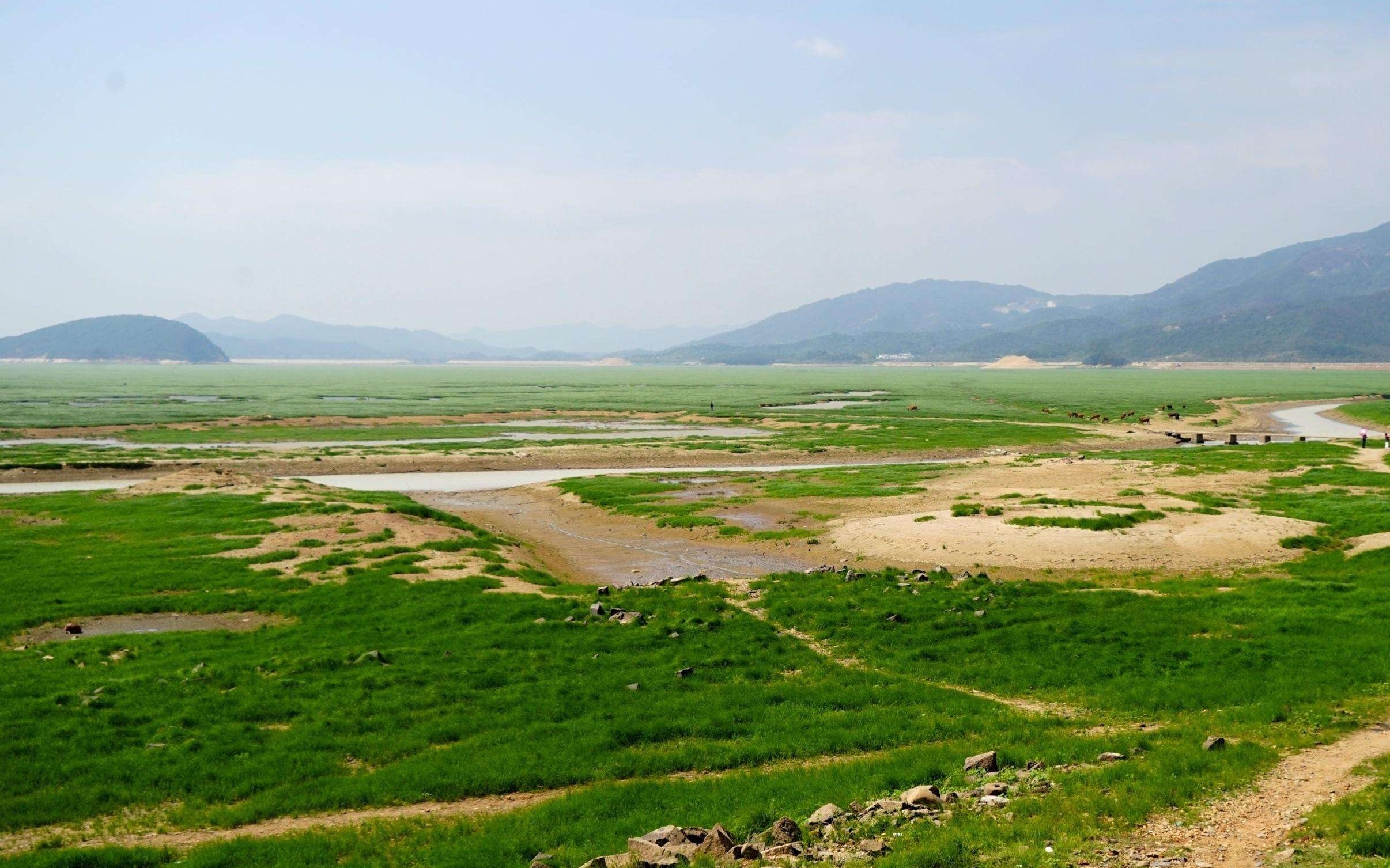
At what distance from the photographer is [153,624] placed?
2494 centimetres

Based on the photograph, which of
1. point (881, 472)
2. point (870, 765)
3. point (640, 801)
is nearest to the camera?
point (640, 801)

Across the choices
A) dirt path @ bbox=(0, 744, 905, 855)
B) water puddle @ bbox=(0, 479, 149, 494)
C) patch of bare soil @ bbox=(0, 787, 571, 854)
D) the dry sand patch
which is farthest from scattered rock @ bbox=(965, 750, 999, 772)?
water puddle @ bbox=(0, 479, 149, 494)

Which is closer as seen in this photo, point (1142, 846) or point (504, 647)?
point (1142, 846)

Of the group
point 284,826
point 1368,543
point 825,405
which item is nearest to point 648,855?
point 284,826

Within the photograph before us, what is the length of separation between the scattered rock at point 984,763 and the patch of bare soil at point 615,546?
707 inches

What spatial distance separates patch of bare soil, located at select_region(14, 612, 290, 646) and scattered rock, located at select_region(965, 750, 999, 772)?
17974 mm

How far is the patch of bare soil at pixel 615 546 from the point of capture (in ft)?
114

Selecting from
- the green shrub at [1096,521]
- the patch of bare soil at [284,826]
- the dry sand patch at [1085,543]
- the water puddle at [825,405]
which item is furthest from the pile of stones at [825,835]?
the water puddle at [825,405]

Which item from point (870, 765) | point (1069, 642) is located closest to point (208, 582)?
point (870, 765)

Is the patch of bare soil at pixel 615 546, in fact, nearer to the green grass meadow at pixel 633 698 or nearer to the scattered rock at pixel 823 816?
the green grass meadow at pixel 633 698

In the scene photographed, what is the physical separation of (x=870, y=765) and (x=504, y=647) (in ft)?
33.3

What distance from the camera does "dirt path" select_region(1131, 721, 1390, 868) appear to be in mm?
10914

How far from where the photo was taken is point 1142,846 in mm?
11133

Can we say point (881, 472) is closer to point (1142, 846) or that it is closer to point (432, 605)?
point (432, 605)
